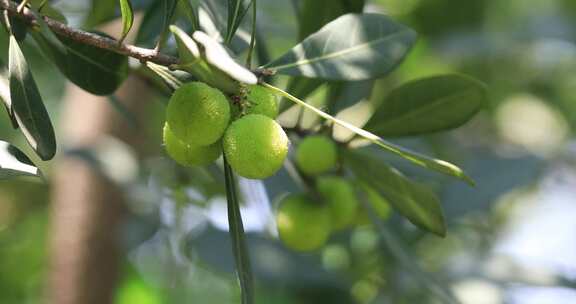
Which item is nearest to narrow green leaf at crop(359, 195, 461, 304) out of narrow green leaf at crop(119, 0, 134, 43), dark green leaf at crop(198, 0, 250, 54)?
dark green leaf at crop(198, 0, 250, 54)

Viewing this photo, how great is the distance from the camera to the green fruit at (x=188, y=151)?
80cm

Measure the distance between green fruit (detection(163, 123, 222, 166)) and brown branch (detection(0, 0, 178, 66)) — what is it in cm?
9

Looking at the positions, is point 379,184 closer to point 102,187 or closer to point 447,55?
point 102,187

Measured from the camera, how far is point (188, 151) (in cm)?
80

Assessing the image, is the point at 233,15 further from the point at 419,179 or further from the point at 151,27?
the point at 419,179

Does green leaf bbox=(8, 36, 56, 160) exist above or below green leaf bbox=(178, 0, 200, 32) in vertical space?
below

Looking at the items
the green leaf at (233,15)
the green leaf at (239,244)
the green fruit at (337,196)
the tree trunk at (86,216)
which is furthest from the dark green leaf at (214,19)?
the tree trunk at (86,216)

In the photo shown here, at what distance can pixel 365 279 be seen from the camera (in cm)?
202

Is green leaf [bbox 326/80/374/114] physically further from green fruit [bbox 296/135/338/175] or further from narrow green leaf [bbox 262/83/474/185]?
narrow green leaf [bbox 262/83/474/185]

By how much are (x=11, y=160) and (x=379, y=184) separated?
437 mm

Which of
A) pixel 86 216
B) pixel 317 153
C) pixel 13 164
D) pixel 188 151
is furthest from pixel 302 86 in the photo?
pixel 86 216

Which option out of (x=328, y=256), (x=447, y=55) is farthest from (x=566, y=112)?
(x=328, y=256)

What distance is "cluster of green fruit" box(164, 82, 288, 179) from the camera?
28.8 inches

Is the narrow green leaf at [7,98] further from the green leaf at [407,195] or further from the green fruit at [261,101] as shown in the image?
the green leaf at [407,195]
